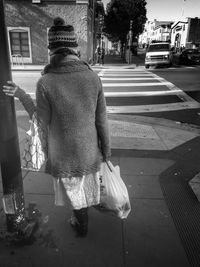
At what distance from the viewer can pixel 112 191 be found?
101 inches

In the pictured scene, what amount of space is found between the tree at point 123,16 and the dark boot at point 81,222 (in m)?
31.8

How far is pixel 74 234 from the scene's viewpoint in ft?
8.56

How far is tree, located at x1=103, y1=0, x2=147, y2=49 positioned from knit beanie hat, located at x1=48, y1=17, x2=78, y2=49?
31623mm

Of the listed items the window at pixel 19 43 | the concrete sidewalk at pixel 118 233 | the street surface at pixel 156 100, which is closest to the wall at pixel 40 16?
the window at pixel 19 43

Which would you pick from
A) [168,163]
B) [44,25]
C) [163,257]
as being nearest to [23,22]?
[44,25]

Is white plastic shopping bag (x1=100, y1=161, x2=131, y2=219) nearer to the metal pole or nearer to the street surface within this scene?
the metal pole

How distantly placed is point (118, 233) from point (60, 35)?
1.89 meters

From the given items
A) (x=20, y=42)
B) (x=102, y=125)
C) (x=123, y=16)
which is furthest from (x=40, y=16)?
(x=102, y=125)

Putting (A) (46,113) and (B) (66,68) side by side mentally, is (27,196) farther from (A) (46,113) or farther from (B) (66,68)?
(B) (66,68)

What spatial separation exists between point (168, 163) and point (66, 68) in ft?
8.93

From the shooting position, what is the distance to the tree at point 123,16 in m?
31.0

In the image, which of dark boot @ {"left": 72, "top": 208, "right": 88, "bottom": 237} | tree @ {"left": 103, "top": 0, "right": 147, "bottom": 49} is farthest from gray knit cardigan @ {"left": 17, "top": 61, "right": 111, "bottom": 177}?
tree @ {"left": 103, "top": 0, "right": 147, "bottom": 49}

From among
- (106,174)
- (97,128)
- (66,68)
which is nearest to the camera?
(66,68)

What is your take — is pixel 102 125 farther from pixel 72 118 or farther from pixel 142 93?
pixel 142 93
